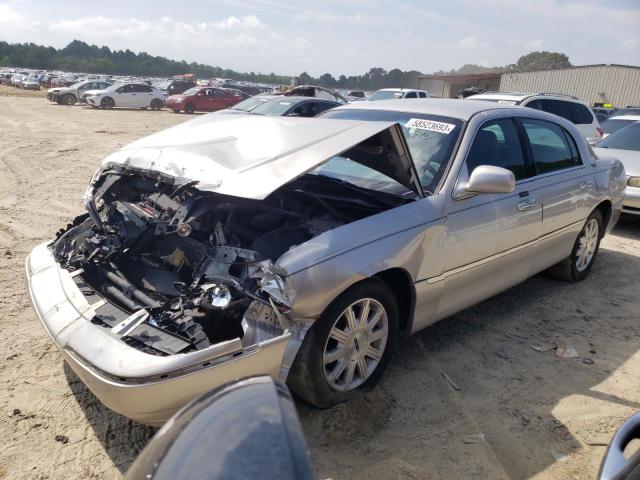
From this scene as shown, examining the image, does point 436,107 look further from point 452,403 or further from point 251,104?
point 251,104

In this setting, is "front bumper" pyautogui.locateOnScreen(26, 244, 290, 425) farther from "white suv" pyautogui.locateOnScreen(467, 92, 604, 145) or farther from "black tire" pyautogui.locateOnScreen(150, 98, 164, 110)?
"black tire" pyautogui.locateOnScreen(150, 98, 164, 110)

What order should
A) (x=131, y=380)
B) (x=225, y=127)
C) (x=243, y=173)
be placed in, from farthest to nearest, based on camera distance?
(x=225, y=127) → (x=243, y=173) → (x=131, y=380)

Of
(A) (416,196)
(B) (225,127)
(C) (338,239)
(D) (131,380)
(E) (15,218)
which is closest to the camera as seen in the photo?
(D) (131,380)

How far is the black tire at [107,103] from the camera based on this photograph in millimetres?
27558

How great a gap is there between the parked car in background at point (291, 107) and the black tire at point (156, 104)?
1761 cm

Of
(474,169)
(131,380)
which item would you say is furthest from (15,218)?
(474,169)

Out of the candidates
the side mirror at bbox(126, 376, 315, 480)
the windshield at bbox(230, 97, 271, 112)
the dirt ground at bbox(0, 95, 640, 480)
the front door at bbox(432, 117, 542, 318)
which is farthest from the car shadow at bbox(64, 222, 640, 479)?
the windshield at bbox(230, 97, 271, 112)

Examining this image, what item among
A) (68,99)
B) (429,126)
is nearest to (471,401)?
(429,126)

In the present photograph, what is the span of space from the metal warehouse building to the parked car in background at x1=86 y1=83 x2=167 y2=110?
2226 centimetres

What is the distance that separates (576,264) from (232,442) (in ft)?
16.3

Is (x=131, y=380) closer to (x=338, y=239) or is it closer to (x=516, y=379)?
(x=338, y=239)

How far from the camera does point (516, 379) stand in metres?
3.59

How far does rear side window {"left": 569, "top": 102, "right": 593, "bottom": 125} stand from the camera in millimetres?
10928

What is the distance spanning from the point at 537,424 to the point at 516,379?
19.9 inches
